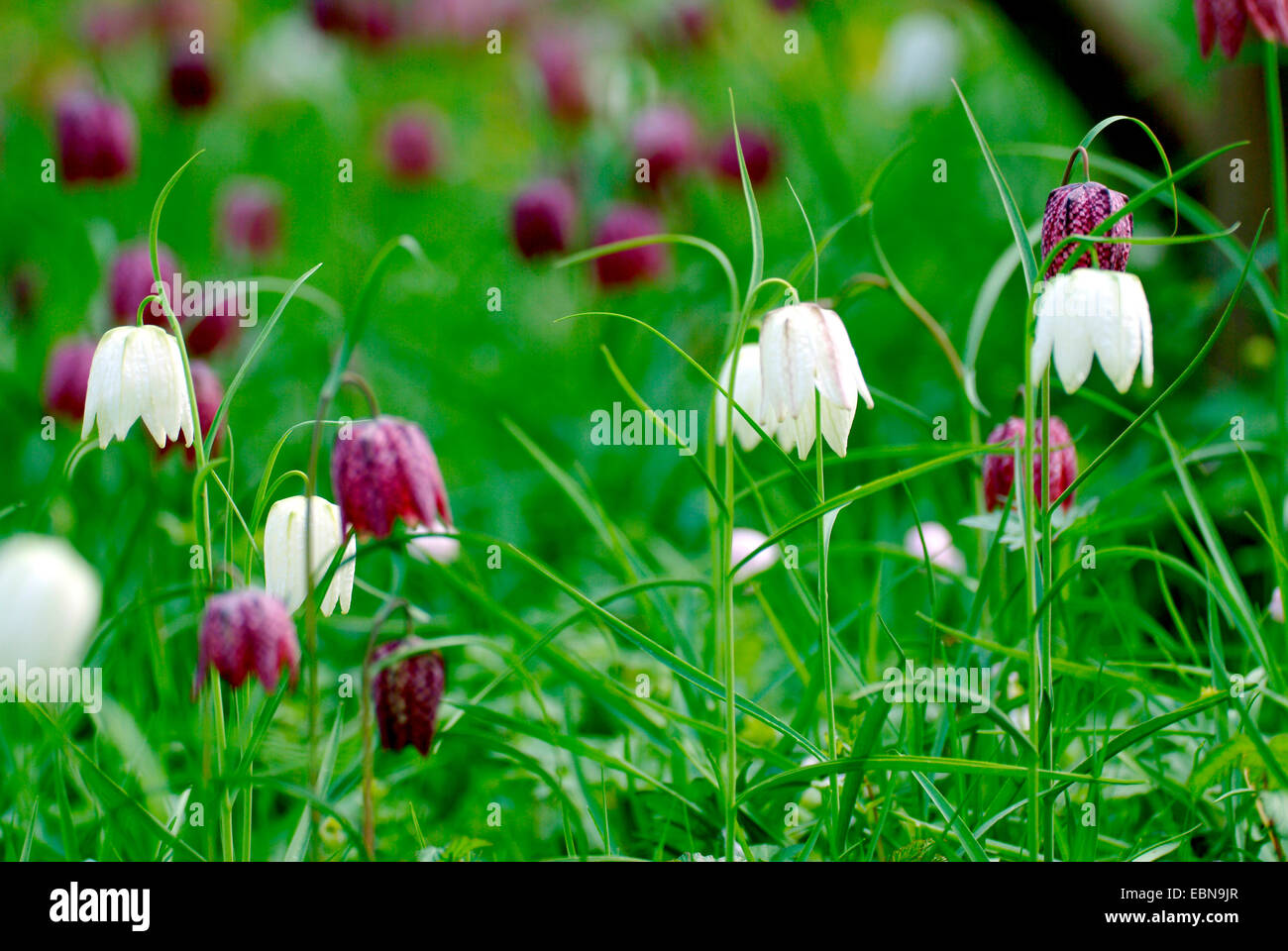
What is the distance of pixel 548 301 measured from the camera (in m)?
2.90

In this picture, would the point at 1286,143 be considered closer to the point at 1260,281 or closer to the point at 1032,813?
the point at 1260,281

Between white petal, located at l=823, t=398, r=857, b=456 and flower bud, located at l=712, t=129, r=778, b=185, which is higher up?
flower bud, located at l=712, t=129, r=778, b=185

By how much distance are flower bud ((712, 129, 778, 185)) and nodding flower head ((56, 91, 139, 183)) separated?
51.8 inches

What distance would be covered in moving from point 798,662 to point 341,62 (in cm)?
336

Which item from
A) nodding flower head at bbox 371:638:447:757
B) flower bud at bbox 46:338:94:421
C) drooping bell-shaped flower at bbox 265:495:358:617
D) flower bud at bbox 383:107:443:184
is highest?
flower bud at bbox 383:107:443:184

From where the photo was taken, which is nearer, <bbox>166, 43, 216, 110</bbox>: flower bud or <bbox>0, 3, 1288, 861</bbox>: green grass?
<bbox>0, 3, 1288, 861</bbox>: green grass

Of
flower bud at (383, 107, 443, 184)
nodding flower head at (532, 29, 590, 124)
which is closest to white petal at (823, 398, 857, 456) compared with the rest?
nodding flower head at (532, 29, 590, 124)

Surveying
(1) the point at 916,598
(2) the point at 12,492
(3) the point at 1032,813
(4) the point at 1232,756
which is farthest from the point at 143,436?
(4) the point at 1232,756

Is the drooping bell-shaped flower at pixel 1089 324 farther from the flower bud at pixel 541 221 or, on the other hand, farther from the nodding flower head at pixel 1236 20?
the flower bud at pixel 541 221

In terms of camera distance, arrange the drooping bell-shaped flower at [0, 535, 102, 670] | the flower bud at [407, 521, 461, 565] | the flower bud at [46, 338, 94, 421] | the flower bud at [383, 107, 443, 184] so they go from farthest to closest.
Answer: the flower bud at [383, 107, 443, 184], the flower bud at [46, 338, 94, 421], the flower bud at [407, 521, 461, 565], the drooping bell-shaped flower at [0, 535, 102, 670]

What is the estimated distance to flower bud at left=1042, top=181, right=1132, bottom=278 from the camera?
0.90 m

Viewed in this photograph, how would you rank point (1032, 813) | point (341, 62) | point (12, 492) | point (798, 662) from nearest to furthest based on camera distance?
1. point (1032, 813)
2. point (798, 662)
3. point (12, 492)
4. point (341, 62)

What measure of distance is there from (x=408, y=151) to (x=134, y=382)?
2.39 m

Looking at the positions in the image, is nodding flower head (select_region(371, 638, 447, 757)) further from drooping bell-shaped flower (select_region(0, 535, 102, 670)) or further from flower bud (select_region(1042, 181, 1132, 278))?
flower bud (select_region(1042, 181, 1132, 278))
